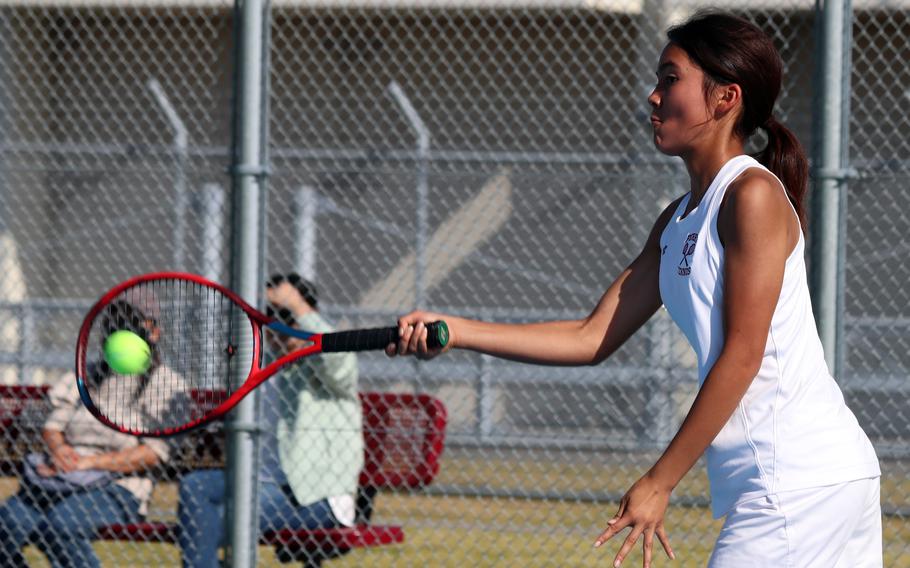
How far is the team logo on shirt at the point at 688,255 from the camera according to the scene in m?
2.38

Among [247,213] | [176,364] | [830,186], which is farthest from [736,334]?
[176,364]

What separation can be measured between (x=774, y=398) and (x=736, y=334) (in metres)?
0.16

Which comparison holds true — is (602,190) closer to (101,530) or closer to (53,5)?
(53,5)

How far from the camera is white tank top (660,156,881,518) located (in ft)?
7.67

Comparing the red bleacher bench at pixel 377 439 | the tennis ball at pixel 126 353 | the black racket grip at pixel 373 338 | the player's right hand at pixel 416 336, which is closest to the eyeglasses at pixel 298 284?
the red bleacher bench at pixel 377 439

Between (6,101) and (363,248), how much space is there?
3.16m

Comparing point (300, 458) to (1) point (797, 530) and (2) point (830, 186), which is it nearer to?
(2) point (830, 186)

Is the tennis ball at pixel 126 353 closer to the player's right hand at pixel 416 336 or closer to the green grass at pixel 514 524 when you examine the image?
the player's right hand at pixel 416 336

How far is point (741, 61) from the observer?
2.42 metres

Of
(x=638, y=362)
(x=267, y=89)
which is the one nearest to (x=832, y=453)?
(x=267, y=89)

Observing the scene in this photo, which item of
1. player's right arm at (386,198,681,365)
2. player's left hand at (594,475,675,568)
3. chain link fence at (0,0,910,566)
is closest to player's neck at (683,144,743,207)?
player's right arm at (386,198,681,365)

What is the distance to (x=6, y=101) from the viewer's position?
432 inches

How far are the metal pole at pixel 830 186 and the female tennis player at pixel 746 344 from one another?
1.62 m

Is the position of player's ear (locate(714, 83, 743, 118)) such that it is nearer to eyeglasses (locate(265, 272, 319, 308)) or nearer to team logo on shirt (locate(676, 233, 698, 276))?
team logo on shirt (locate(676, 233, 698, 276))
